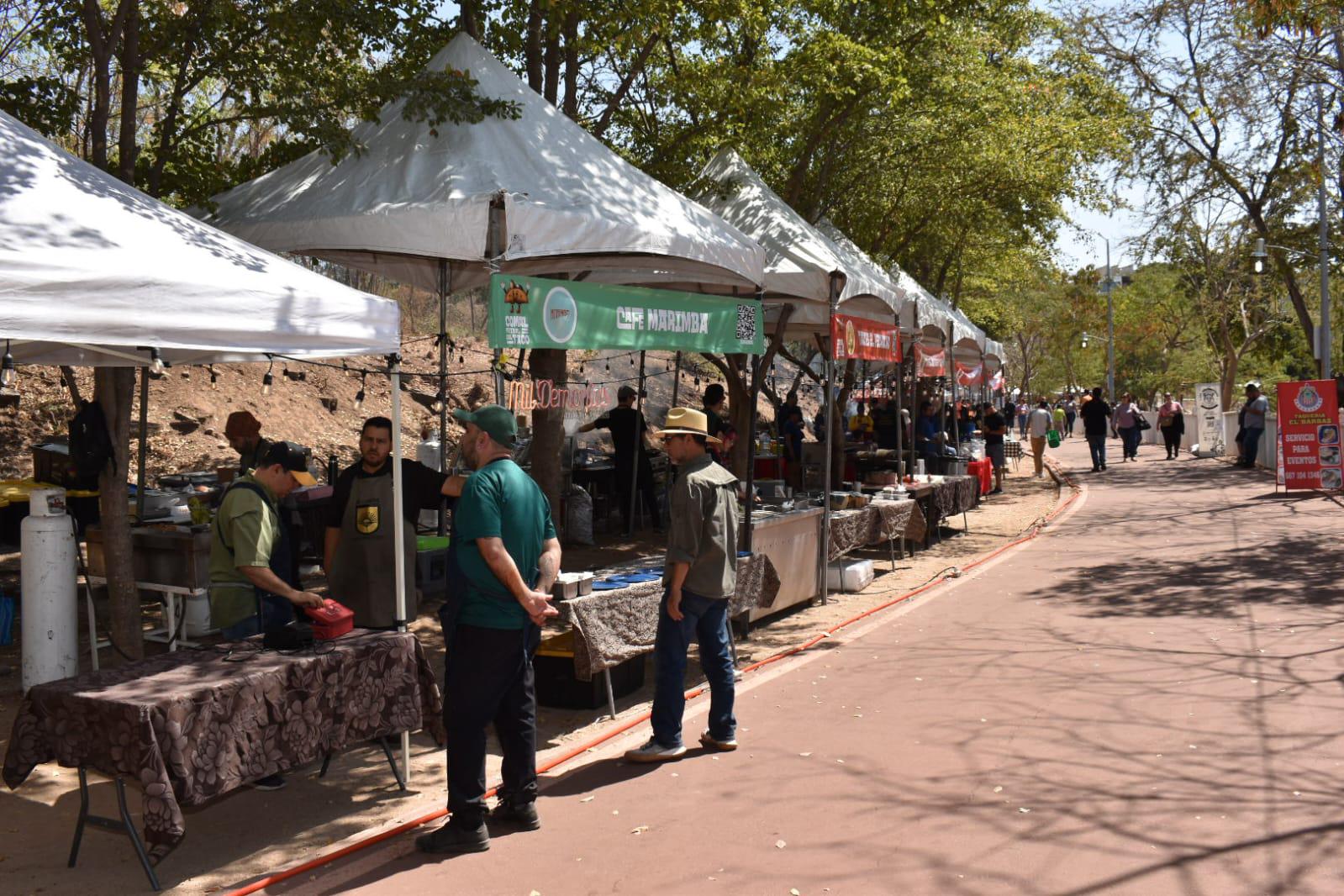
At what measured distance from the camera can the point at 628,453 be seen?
16.6 metres

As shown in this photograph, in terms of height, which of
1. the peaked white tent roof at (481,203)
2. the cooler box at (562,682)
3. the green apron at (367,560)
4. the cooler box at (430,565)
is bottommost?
the cooler box at (562,682)

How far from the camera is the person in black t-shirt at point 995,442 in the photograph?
25.2m

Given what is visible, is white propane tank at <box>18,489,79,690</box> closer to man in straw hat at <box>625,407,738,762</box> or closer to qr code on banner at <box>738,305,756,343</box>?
man in straw hat at <box>625,407,738,762</box>

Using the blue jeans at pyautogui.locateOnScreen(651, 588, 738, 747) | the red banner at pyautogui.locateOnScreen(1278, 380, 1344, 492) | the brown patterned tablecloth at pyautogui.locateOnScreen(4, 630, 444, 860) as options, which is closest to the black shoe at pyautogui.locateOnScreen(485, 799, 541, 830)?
the brown patterned tablecloth at pyautogui.locateOnScreen(4, 630, 444, 860)

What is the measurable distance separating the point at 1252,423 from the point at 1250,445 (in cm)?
66

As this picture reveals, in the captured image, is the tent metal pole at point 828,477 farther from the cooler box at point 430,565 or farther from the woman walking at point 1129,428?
the woman walking at point 1129,428

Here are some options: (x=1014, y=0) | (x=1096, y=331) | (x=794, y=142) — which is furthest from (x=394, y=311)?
(x=1096, y=331)

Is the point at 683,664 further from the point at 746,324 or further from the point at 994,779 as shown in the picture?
the point at 746,324

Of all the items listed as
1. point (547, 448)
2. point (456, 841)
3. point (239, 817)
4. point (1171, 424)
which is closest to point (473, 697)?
point (456, 841)

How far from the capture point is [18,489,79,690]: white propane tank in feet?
24.0

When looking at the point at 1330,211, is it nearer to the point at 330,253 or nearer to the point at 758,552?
the point at 758,552

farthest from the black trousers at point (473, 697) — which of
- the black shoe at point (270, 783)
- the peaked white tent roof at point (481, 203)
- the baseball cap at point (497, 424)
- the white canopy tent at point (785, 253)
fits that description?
the white canopy tent at point (785, 253)

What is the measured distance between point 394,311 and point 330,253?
319 centimetres

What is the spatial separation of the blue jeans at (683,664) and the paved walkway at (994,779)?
217 millimetres
